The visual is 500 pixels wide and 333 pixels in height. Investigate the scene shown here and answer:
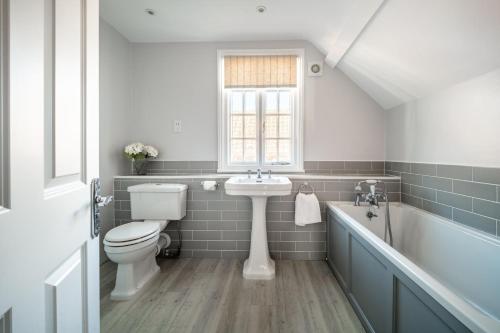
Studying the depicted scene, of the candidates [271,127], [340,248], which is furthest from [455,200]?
[271,127]

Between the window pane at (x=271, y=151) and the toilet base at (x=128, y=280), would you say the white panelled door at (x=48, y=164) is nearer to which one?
the toilet base at (x=128, y=280)

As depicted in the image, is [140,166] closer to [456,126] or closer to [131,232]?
[131,232]

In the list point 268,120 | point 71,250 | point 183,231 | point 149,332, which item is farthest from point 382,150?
point 71,250

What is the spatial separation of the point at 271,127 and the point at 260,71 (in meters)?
0.65

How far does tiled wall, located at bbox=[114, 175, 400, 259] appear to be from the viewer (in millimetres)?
2566

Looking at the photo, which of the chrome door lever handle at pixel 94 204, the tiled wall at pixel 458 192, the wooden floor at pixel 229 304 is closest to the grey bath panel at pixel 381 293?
the wooden floor at pixel 229 304

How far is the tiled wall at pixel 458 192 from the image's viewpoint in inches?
60.0

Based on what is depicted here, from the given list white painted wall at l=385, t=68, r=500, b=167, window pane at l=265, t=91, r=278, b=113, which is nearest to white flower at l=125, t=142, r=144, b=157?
window pane at l=265, t=91, r=278, b=113

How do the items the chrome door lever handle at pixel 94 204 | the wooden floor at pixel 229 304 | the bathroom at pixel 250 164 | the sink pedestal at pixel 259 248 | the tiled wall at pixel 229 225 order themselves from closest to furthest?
the bathroom at pixel 250 164 < the chrome door lever handle at pixel 94 204 < the wooden floor at pixel 229 304 < the sink pedestal at pixel 259 248 < the tiled wall at pixel 229 225

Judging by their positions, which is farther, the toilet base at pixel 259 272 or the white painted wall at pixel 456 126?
the toilet base at pixel 259 272

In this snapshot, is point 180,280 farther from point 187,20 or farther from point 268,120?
point 187,20

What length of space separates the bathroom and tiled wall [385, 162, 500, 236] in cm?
1

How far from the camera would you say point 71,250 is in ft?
2.42

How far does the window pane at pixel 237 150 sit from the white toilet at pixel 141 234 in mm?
697
